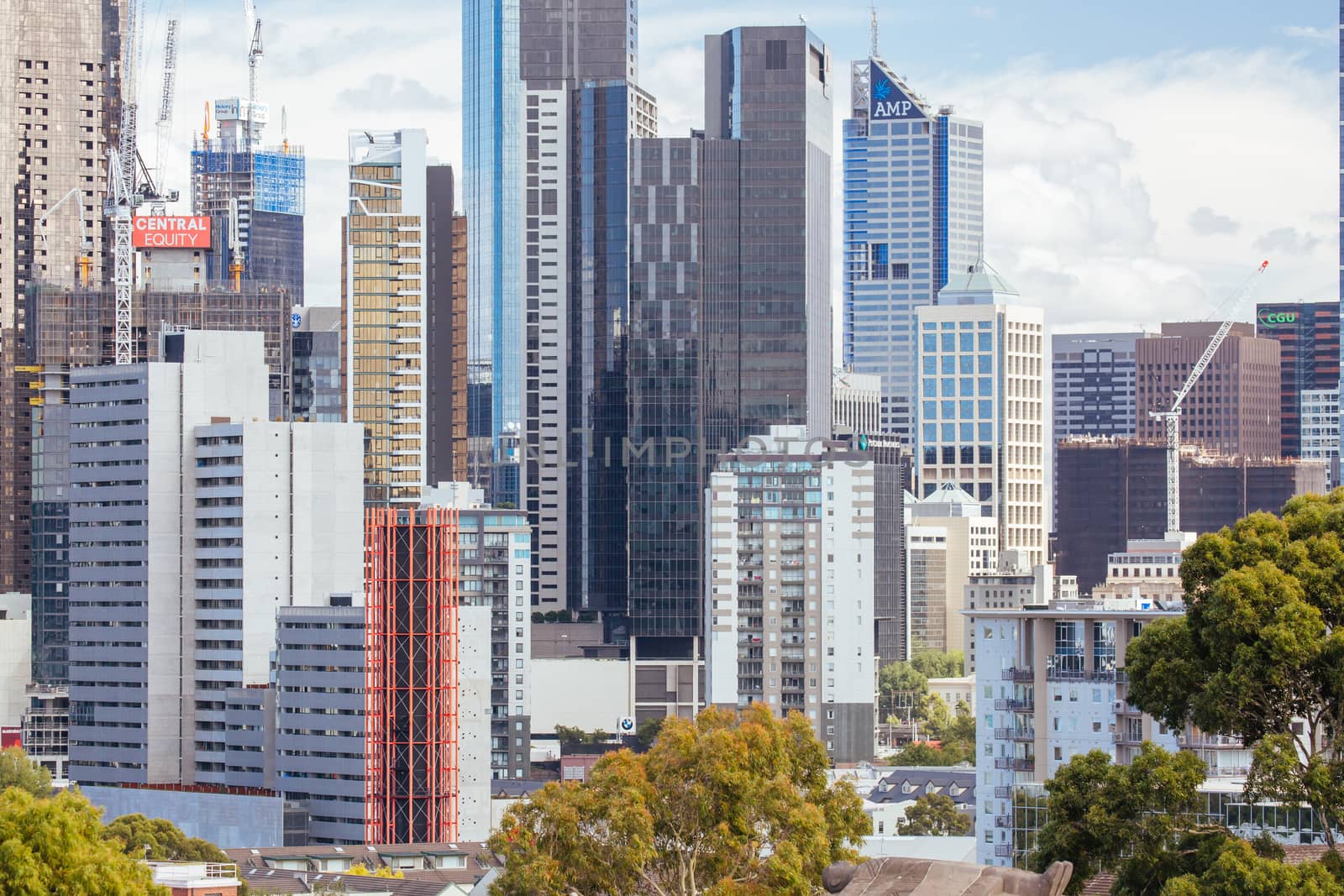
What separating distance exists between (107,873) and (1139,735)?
73.2m

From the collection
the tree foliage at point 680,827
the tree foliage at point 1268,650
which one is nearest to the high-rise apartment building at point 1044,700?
the tree foliage at point 680,827

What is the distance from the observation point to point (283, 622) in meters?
198

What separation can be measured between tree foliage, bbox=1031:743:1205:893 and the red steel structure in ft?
429

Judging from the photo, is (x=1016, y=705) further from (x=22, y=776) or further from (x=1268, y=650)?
(x=22, y=776)

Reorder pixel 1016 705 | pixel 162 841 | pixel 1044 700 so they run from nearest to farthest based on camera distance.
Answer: pixel 1044 700 → pixel 1016 705 → pixel 162 841

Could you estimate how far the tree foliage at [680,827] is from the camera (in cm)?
7188

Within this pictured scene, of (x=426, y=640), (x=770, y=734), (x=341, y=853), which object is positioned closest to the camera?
(x=770, y=734)

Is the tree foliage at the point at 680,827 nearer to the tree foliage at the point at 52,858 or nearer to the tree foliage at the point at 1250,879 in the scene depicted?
the tree foliage at the point at 52,858

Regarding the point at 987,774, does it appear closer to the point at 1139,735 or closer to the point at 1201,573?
the point at 1139,735

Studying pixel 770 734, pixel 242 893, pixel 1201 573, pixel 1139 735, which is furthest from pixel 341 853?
pixel 1201 573

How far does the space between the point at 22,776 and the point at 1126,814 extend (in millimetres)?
147630

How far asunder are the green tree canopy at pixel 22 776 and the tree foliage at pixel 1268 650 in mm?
139483

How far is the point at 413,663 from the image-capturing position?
187 metres

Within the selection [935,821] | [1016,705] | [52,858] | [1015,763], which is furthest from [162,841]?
[52,858]
